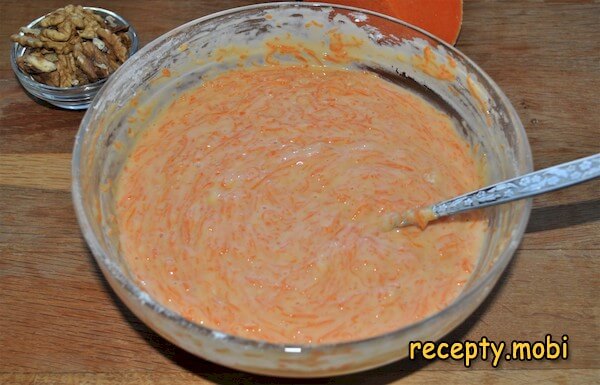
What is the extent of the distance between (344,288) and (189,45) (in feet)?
2.61

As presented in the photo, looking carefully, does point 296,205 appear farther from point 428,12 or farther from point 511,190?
point 428,12

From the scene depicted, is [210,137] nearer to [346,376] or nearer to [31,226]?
[31,226]

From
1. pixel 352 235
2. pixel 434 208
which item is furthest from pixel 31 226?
pixel 434 208

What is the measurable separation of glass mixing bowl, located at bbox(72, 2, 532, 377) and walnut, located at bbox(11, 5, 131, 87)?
0.32 meters

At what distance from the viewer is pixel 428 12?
7.37 ft

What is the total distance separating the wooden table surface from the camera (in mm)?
1661

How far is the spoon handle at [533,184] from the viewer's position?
4.60 feet

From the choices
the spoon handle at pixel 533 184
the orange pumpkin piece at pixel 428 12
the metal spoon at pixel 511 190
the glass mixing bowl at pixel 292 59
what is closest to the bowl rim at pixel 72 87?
the glass mixing bowl at pixel 292 59

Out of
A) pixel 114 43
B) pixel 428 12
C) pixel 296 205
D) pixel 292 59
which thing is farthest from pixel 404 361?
pixel 114 43

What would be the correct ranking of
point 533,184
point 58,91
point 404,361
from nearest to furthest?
point 533,184 < point 404,361 < point 58,91

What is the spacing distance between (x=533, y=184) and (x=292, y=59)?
2.88 ft

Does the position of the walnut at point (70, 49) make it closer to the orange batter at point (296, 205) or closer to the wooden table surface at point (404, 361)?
the wooden table surface at point (404, 361)

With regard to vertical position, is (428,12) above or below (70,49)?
above

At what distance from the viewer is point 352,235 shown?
1680 millimetres
